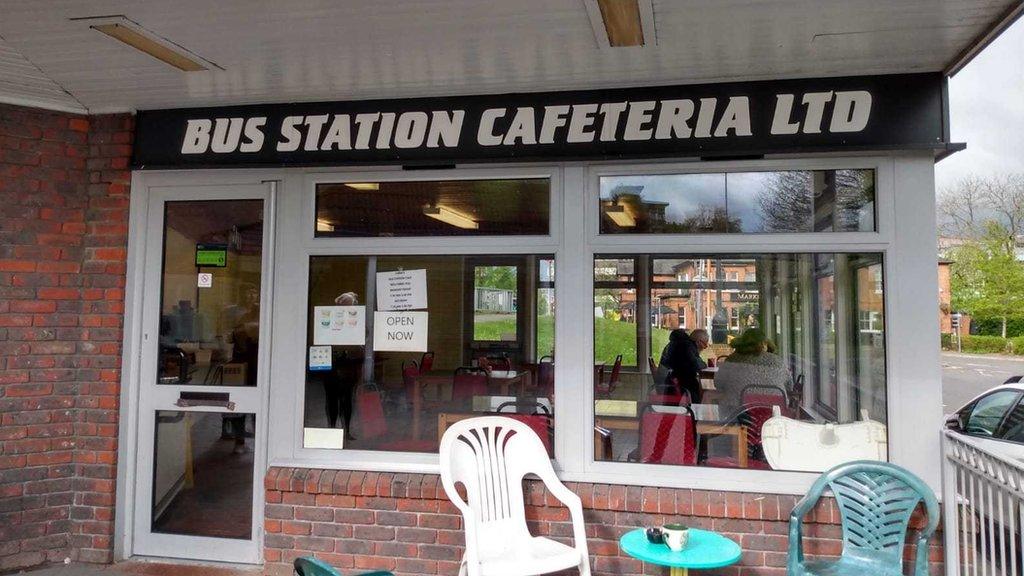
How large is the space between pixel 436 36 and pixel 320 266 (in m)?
1.54

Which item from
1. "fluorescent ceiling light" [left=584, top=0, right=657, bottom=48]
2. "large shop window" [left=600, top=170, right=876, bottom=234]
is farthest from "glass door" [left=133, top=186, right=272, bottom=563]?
"fluorescent ceiling light" [left=584, top=0, right=657, bottom=48]

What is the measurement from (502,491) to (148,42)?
2.62 metres

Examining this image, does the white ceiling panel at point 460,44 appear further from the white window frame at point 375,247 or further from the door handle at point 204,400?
the door handle at point 204,400

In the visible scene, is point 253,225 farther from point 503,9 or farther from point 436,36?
point 503,9

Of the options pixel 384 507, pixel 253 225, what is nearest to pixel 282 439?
pixel 384 507

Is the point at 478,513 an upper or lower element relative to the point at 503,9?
lower

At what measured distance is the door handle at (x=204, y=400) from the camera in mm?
3760

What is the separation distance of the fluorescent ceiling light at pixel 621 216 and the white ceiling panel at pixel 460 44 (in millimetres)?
637

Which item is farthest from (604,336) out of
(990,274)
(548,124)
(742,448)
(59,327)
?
(990,274)

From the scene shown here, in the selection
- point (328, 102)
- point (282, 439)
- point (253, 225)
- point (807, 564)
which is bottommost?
point (807, 564)

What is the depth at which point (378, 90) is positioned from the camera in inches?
137

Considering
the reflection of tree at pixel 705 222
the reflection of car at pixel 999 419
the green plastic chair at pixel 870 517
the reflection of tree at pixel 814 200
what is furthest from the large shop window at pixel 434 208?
the reflection of car at pixel 999 419

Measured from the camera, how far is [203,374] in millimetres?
3840

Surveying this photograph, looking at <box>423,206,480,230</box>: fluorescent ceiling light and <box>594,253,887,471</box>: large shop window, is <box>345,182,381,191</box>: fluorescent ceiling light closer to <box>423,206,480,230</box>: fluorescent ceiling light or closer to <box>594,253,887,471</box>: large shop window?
<box>423,206,480,230</box>: fluorescent ceiling light
